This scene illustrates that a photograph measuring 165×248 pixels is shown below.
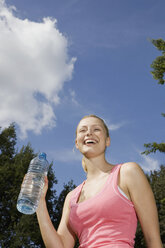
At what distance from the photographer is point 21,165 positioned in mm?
19766

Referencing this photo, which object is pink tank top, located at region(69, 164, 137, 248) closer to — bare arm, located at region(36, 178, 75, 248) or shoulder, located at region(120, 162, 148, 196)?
shoulder, located at region(120, 162, 148, 196)

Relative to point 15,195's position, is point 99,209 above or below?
below

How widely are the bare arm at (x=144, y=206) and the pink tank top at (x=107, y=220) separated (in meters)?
0.07

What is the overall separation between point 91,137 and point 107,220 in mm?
893

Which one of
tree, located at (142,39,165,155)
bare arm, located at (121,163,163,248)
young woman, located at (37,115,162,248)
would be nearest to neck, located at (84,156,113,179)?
young woman, located at (37,115,162,248)

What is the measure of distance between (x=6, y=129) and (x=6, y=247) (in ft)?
29.6

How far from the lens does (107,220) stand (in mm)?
2238

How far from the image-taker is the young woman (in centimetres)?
221

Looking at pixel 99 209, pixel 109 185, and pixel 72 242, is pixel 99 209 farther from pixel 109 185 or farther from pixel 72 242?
pixel 72 242

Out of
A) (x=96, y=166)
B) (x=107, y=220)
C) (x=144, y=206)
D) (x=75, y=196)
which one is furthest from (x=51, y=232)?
(x=144, y=206)

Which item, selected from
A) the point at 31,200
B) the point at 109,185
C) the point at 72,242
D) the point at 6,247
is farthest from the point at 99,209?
the point at 6,247

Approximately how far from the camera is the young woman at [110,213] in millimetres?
2207

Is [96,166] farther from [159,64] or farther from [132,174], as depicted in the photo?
[159,64]

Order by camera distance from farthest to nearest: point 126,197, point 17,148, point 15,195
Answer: point 17,148 < point 15,195 < point 126,197
